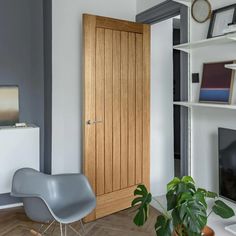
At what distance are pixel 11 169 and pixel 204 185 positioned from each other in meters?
1.96

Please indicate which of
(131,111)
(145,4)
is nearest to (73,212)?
(131,111)

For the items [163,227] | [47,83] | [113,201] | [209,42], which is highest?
[209,42]

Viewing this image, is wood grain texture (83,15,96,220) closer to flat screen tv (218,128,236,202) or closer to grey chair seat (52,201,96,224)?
grey chair seat (52,201,96,224)

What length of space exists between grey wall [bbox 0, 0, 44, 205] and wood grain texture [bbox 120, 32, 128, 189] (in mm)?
951

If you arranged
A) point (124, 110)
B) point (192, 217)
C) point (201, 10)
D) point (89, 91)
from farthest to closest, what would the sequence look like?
point (124, 110)
point (89, 91)
point (201, 10)
point (192, 217)

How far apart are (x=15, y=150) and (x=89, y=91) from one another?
101cm

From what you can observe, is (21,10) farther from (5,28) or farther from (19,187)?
(19,187)

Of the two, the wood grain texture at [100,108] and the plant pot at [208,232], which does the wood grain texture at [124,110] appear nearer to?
the wood grain texture at [100,108]

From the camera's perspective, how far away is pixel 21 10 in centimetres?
360

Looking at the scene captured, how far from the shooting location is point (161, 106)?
401 centimetres

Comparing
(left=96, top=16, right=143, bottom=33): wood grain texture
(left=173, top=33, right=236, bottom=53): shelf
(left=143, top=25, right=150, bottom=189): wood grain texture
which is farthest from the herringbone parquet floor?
(left=96, top=16, right=143, bottom=33): wood grain texture

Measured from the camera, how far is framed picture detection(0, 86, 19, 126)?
3549 mm

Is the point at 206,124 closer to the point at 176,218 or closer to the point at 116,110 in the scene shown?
the point at 116,110

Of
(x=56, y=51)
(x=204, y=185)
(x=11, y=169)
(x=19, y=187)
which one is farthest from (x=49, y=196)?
(x=56, y=51)
